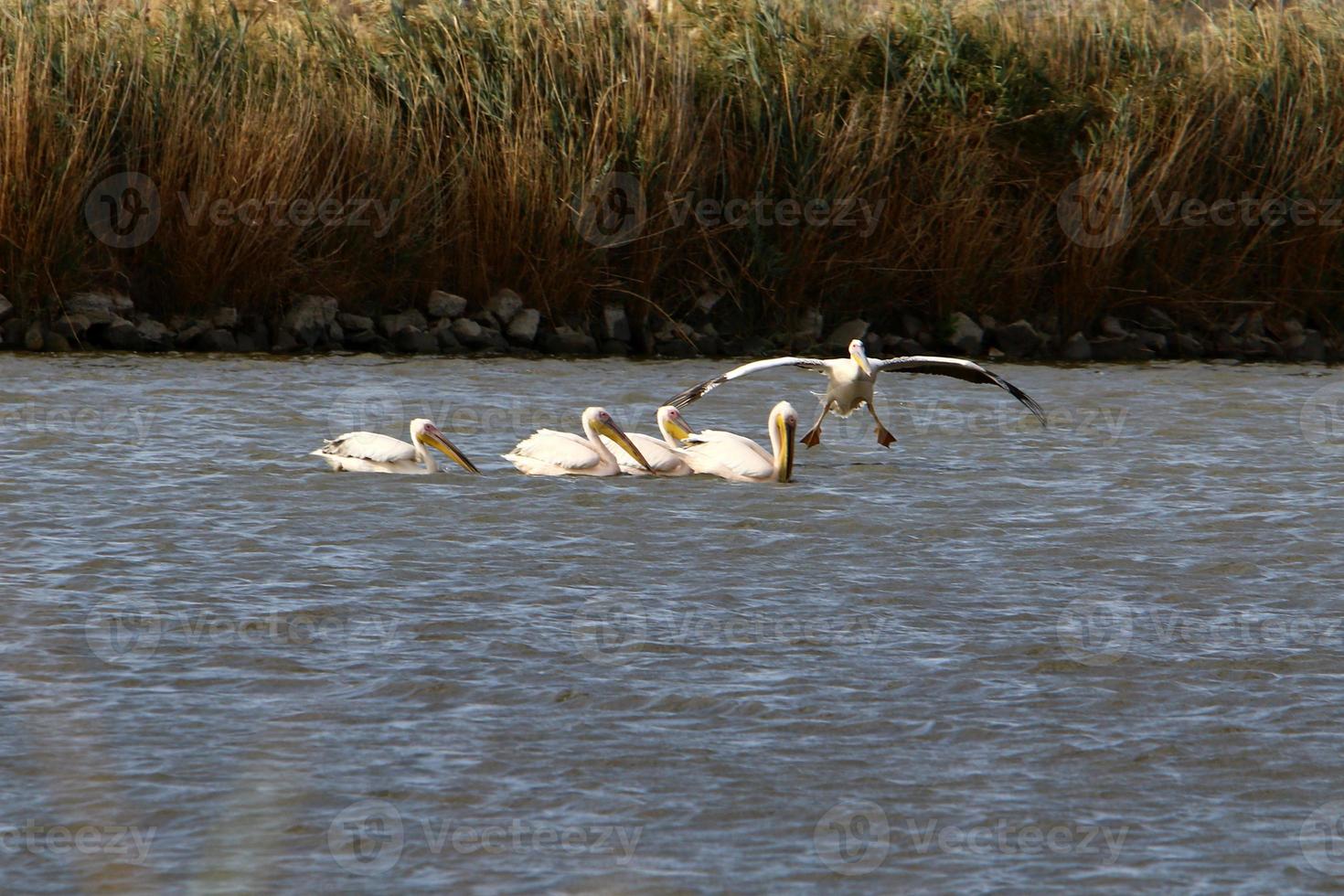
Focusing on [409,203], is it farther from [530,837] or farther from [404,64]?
[530,837]

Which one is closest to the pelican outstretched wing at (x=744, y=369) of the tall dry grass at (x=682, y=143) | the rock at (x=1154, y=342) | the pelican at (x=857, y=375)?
the pelican at (x=857, y=375)

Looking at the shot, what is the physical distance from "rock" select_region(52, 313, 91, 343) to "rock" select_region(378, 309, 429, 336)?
197cm

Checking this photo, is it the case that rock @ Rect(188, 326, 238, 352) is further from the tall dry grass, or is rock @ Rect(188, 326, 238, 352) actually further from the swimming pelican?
the swimming pelican

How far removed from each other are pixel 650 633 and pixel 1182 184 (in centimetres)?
1080

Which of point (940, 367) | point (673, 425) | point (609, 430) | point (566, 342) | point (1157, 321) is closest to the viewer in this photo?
point (609, 430)

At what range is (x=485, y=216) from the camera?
15273 millimetres

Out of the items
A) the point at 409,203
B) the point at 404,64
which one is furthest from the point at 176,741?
the point at 404,64

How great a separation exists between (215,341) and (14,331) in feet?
4.50

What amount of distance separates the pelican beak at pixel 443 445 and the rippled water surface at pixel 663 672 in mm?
136

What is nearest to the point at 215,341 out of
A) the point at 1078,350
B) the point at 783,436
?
the point at 783,436

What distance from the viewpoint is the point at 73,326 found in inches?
568

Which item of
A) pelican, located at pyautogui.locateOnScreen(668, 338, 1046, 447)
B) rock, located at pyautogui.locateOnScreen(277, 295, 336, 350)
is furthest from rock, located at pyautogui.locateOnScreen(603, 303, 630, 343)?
pelican, located at pyautogui.locateOnScreen(668, 338, 1046, 447)

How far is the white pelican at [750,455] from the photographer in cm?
1008

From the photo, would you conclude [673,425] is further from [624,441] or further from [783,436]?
[783,436]
